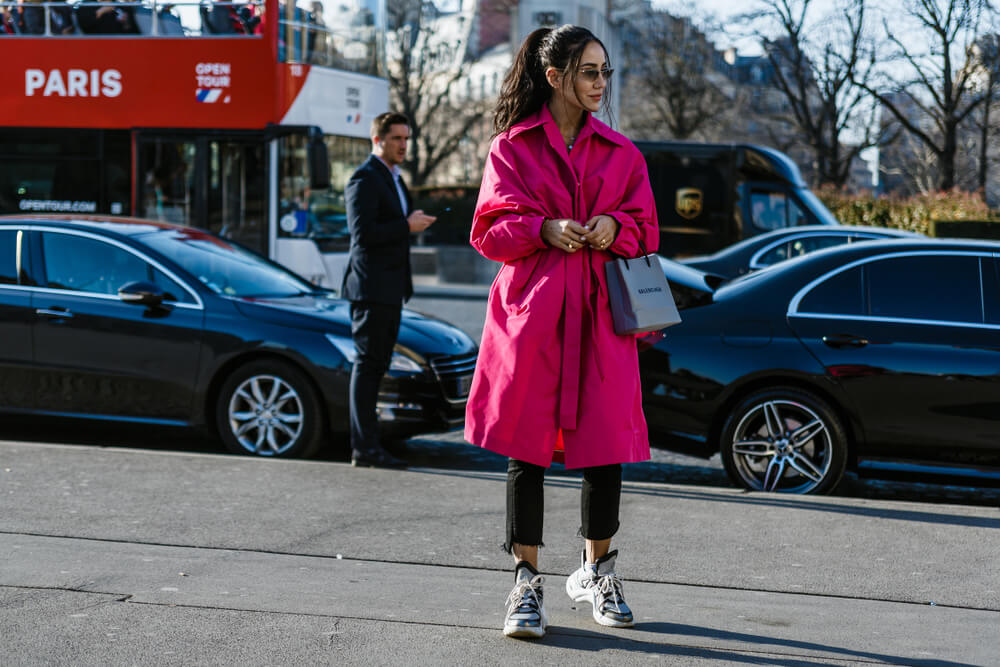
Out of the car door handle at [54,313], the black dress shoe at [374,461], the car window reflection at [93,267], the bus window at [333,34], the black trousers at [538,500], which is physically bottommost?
the black dress shoe at [374,461]

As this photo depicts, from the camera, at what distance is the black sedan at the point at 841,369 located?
6270 millimetres

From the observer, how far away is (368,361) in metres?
6.77

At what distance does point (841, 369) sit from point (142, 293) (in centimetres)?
398

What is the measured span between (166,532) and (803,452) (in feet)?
10.4

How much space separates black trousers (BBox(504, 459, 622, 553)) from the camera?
3909mm

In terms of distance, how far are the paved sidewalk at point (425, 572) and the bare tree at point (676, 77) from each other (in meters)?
40.7

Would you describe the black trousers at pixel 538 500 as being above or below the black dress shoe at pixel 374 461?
above

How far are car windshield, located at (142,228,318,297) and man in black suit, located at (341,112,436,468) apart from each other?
4.37 feet

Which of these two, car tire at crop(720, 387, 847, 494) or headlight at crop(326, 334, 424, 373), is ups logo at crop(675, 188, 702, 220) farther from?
car tire at crop(720, 387, 847, 494)

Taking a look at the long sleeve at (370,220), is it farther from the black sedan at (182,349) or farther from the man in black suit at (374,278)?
the black sedan at (182,349)

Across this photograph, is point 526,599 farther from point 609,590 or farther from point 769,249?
point 769,249

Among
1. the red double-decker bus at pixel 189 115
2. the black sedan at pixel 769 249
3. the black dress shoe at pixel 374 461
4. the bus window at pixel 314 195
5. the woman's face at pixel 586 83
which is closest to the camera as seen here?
the woman's face at pixel 586 83

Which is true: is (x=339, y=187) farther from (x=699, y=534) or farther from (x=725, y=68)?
(x=725, y=68)

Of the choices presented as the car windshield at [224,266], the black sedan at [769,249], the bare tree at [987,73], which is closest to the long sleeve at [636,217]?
the car windshield at [224,266]
